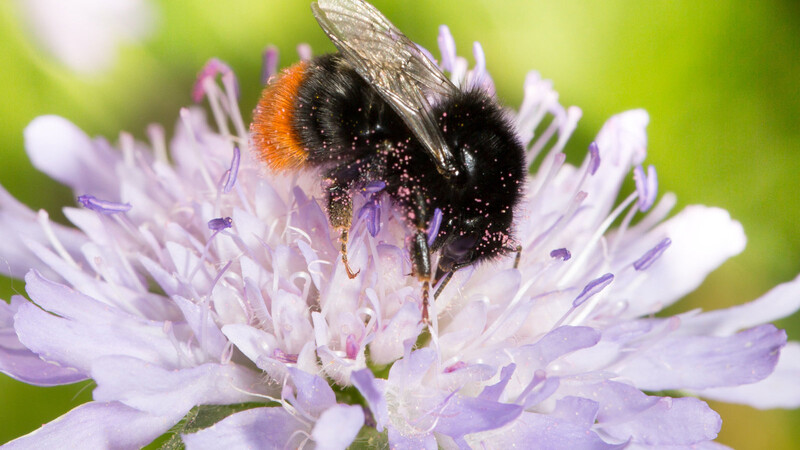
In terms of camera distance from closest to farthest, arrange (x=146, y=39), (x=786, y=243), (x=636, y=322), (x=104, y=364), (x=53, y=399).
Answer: (x=104, y=364) → (x=636, y=322) → (x=53, y=399) → (x=786, y=243) → (x=146, y=39)

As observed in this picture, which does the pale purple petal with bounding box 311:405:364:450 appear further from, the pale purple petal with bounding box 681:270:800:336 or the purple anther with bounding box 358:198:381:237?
the pale purple petal with bounding box 681:270:800:336

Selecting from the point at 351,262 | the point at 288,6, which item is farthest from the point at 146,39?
the point at 351,262

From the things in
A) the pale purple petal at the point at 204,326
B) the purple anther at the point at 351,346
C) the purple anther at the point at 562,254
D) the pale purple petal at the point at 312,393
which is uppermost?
the purple anther at the point at 562,254

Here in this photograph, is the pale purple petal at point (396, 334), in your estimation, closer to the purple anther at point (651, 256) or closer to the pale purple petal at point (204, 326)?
the pale purple petal at point (204, 326)

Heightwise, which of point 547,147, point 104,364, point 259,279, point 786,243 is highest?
point 547,147

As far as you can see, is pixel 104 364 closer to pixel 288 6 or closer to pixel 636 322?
pixel 636 322

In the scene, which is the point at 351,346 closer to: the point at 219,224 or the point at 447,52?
the point at 219,224

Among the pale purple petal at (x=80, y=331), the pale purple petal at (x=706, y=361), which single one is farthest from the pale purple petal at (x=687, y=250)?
the pale purple petal at (x=80, y=331)
